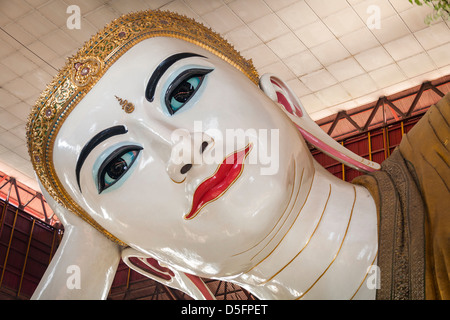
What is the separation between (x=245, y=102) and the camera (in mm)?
2467

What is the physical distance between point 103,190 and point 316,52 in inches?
291

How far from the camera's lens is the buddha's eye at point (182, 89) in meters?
2.43

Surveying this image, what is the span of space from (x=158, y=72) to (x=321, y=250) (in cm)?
101

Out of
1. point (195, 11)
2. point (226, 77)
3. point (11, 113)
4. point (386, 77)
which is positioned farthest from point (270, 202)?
point (11, 113)

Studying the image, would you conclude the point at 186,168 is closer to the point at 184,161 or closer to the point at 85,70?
the point at 184,161

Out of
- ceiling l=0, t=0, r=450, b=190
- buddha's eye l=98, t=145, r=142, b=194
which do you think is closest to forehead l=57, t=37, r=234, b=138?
buddha's eye l=98, t=145, r=142, b=194

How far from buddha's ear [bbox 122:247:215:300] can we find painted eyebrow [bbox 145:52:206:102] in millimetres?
837

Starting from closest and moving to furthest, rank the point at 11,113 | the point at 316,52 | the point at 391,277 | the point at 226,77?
the point at 391,277
the point at 226,77
the point at 316,52
the point at 11,113

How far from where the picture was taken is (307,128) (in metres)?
2.81

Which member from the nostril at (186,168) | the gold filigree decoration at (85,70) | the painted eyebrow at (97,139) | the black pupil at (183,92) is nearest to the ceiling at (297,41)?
the gold filigree decoration at (85,70)

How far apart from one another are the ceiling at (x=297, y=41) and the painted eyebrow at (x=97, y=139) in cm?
624

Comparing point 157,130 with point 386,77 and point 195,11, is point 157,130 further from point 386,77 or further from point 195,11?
point 386,77

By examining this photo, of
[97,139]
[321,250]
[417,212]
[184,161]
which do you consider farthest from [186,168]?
[417,212]

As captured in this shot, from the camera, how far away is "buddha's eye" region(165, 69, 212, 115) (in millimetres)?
2434
